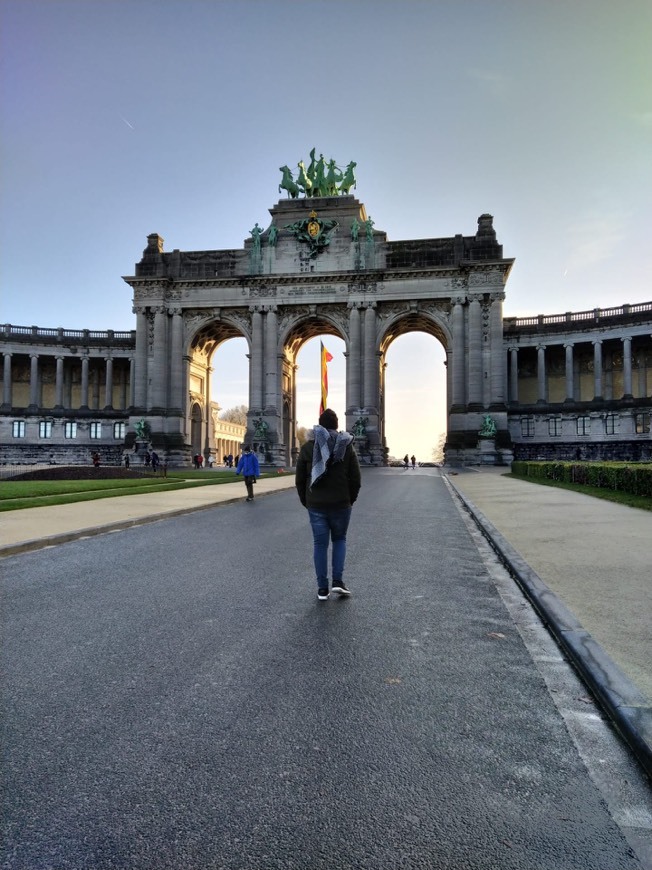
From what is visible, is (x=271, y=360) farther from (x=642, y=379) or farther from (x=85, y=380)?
(x=642, y=379)

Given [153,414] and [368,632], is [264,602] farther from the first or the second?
[153,414]

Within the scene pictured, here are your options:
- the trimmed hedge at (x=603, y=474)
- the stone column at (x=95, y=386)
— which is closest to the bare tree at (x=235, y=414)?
the stone column at (x=95, y=386)

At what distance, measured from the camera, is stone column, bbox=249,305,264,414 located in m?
56.7

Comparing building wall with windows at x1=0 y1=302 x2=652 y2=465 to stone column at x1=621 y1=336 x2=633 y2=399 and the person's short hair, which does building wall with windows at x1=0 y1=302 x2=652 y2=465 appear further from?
the person's short hair

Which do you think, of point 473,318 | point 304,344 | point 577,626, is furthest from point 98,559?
point 304,344

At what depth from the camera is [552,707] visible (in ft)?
12.3

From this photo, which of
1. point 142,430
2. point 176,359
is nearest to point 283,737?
point 142,430

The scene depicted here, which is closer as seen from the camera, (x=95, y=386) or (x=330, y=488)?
(x=330, y=488)

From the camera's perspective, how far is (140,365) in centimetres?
5750

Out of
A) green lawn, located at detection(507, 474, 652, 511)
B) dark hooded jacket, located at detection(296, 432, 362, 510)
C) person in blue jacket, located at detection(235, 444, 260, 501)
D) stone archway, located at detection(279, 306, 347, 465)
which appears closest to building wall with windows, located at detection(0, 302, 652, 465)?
stone archway, located at detection(279, 306, 347, 465)

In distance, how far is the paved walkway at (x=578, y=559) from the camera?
12.8 feet

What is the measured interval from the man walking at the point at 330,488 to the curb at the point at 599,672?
2072 millimetres

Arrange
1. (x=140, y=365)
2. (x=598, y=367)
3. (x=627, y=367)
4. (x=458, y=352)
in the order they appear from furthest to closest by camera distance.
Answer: (x=598, y=367), (x=627, y=367), (x=140, y=365), (x=458, y=352)

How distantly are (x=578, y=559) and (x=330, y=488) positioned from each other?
371cm
